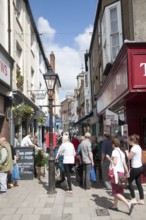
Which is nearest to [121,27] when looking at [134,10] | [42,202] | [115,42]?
[115,42]

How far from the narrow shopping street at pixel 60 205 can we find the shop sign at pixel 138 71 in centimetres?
319

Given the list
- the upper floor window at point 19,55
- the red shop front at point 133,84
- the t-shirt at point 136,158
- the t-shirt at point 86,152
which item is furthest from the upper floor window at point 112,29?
the t-shirt at point 136,158

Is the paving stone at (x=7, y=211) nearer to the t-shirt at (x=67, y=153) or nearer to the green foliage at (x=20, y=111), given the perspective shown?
the t-shirt at (x=67, y=153)

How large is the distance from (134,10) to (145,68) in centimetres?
364

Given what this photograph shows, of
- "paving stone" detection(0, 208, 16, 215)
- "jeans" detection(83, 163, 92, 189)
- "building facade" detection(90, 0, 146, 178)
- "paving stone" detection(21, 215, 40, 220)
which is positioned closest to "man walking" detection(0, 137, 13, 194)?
"paving stone" detection(0, 208, 16, 215)

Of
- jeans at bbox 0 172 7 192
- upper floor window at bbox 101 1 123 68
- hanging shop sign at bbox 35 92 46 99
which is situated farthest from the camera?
hanging shop sign at bbox 35 92 46 99

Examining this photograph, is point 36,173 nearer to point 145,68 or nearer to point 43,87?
point 145,68

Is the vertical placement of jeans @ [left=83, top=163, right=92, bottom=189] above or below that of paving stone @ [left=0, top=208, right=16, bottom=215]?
above

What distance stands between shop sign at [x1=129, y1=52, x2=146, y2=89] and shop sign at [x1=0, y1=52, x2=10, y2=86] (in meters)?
5.72

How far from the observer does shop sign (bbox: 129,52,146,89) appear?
802cm

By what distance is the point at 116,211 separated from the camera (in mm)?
6684

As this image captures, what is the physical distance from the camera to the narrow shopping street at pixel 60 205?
6.36 m

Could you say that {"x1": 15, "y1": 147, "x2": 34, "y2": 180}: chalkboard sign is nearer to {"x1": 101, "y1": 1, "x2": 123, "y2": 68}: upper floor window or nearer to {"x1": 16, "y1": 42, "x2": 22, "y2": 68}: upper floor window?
{"x1": 101, "y1": 1, "x2": 123, "y2": 68}: upper floor window

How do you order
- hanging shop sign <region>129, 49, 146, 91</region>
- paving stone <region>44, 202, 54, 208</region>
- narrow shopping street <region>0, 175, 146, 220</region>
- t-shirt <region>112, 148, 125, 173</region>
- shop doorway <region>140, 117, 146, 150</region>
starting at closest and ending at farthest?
narrow shopping street <region>0, 175, 146, 220</region> → t-shirt <region>112, 148, 125, 173</region> → paving stone <region>44, 202, 54, 208</region> → hanging shop sign <region>129, 49, 146, 91</region> → shop doorway <region>140, 117, 146, 150</region>
